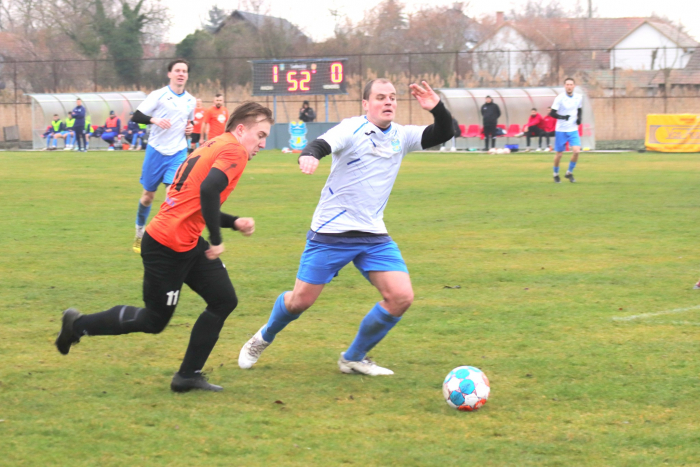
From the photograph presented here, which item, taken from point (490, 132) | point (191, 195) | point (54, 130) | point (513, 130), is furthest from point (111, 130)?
point (191, 195)

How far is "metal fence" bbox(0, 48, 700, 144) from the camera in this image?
3797 centimetres

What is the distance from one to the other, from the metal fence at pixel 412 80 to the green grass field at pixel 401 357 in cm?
2650

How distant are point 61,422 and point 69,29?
2253 inches

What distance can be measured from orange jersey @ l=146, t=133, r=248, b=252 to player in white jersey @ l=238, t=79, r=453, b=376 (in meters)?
0.64

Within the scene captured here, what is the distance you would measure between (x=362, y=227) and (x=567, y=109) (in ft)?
44.3

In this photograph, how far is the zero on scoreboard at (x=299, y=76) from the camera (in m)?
32.0

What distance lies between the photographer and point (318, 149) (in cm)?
484

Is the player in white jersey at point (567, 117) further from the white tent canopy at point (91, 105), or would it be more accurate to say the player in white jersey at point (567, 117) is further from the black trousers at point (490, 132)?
the white tent canopy at point (91, 105)

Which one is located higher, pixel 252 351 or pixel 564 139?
pixel 564 139

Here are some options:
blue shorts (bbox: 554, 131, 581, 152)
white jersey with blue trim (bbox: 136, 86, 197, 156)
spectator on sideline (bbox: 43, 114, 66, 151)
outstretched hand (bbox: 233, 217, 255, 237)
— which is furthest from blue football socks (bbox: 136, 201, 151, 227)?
spectator on sideline (bbox: 43, 114, 66, 151)

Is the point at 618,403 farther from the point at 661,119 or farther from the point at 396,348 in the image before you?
the point at 661,119

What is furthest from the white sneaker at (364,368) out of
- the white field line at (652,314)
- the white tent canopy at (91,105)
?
the white tent canopy at (91,105)

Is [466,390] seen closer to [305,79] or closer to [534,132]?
[534,132]

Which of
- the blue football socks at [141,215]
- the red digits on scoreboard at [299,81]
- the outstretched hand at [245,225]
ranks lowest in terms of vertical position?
the blue football socks at [141,215]
